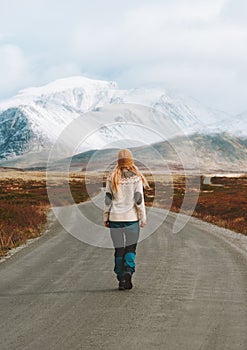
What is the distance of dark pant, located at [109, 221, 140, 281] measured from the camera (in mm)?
8805

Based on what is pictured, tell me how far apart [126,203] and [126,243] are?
736mm

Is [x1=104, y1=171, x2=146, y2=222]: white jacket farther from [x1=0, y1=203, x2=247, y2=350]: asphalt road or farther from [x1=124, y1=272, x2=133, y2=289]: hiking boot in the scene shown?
[x1=0, y1=203, x2=247, y2=350]: asphalt road

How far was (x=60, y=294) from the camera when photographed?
8391 millimetres

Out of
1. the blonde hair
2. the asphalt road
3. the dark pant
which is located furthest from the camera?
the dark pant

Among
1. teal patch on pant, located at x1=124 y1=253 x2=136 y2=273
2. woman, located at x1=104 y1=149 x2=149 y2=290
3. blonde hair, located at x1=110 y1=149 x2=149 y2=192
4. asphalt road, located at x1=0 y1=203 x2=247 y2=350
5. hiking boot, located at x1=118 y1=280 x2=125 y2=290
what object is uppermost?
blonde hair, located at x1=110 y1=149 x2=149 y2=192

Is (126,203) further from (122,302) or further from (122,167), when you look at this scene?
(122,302)

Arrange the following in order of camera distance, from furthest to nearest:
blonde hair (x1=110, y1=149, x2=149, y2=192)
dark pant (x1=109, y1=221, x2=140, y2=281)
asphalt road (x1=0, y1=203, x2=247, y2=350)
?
dark pant (x1=109, y1=221, x2=140, y2=281)
blonde hair (x1=110, y1=149, x2=149, y2=192)
asphalt road (x1=0, y1=203, x2=247, y2=350)

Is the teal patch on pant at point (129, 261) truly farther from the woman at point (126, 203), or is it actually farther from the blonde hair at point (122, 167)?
the blonde hair at point (122, 167)

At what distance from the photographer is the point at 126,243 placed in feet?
29.3

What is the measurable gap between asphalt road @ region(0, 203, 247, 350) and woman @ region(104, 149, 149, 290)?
549 millimetres

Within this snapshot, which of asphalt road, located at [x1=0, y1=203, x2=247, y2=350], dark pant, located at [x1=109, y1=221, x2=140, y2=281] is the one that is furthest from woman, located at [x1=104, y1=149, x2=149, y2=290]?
asphalt road, located at [x1=0, y1=203, x2=247, y2=350]

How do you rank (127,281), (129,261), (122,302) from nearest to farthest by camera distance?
1. (122,302)
2. (127,281)
3. (129,261)

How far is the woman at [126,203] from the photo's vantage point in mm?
8727

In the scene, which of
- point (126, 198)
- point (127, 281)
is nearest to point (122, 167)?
point (126, 198)
